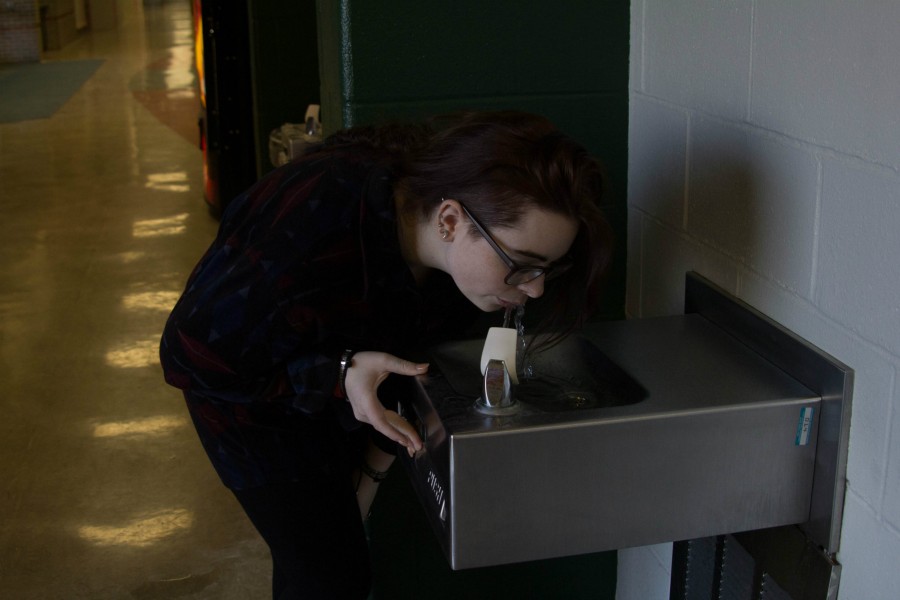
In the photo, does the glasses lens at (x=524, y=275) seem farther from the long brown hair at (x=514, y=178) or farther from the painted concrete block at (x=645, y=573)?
the painted concrete block at (x=645, y=573)

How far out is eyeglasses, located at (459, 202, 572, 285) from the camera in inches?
54.8

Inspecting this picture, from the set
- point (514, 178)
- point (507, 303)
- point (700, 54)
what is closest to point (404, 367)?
point (507, 303)

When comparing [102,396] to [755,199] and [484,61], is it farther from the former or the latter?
[755,199]

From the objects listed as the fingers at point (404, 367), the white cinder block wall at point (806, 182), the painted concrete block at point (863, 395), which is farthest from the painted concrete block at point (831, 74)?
the fingers at point (404, 367)

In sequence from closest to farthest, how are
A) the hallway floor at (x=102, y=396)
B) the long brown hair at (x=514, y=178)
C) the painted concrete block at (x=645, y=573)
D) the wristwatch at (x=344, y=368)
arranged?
the long brown hair at (x=514, y=178)
the wristwatch at (x=344, y=368)
the painted concrete block at (x=645, y=573)
the hallway floor at (x=102, y=396)

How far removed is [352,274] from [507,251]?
0.24 m

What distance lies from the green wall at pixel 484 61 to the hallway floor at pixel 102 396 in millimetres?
1307

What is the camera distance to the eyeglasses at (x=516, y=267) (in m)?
1.39

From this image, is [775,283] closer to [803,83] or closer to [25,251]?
[803,83]

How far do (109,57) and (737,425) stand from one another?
45.5 ft

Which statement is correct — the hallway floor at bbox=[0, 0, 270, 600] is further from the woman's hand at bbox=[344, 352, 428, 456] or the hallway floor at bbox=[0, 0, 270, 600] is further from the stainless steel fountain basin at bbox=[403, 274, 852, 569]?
the stainless steel fountain basin at bbox=[403, 274, 852, 569]

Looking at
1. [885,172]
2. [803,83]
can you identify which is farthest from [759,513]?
[803,83]

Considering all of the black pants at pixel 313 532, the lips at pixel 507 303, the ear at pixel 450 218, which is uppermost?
the ear at pixel 450 218

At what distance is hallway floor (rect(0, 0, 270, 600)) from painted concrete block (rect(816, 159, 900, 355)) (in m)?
1.69
